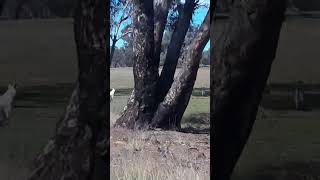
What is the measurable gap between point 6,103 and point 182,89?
148 cm

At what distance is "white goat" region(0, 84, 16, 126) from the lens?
4.34m

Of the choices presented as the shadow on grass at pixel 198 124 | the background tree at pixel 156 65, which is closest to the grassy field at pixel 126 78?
the background tree at pixel 156 65

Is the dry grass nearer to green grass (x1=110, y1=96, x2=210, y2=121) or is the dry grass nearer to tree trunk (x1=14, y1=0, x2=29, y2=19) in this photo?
green grass (x1=110, y1=96, x2=210, y2=121)

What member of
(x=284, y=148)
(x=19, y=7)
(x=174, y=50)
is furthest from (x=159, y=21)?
(x=284, y=148)

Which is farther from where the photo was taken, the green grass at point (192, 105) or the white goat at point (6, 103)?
the white goat at point (6, 103)

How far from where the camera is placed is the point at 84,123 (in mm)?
4234

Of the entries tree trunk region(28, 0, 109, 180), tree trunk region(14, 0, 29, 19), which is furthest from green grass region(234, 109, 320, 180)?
tree trunk region(14, 0, 29, 19)

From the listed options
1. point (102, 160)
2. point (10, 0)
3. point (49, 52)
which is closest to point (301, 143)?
point (102, 160)

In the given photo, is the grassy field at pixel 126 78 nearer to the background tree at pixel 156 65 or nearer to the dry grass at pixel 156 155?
the background tree at pixel 156 65

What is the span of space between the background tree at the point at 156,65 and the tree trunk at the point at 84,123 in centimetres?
24

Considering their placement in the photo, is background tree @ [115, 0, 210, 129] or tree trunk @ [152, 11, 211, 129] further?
background tree @ [115, 0, 210, 129]

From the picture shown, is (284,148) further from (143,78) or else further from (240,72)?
(143,78)

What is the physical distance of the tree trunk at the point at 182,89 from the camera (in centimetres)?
414

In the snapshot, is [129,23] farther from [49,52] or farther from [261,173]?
[261,173]
